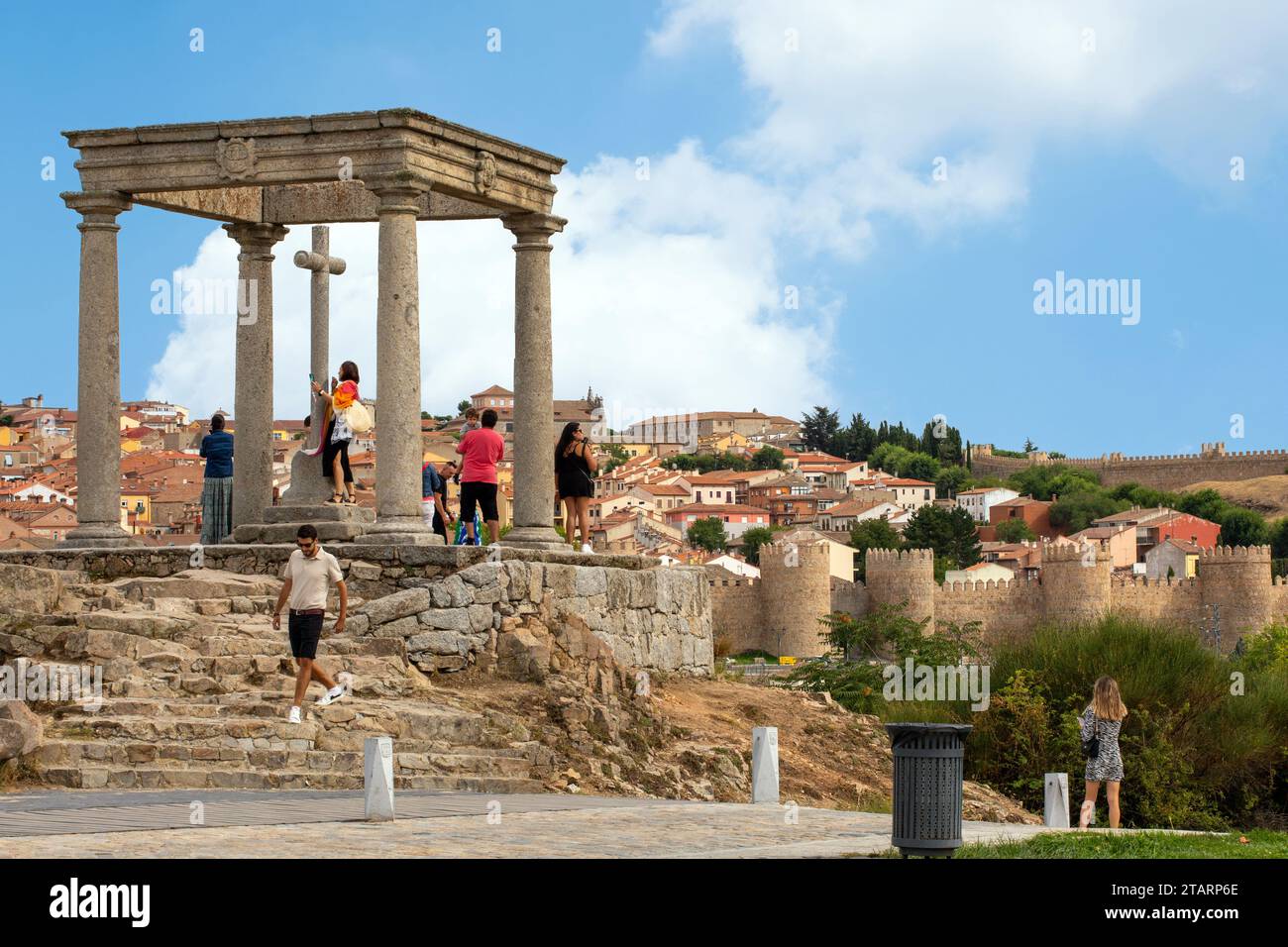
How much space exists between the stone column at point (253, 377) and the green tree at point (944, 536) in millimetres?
113320

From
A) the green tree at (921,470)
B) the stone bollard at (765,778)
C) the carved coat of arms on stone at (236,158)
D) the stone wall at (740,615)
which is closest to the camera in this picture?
the stone bollard at (765,778)

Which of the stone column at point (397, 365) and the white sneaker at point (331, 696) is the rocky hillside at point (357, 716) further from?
the stone column at point (397, 365)

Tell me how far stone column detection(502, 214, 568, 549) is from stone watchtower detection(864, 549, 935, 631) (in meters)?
82.4

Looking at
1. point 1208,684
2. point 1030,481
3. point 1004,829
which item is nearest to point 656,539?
point 1030,481

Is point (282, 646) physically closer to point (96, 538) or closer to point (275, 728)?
point (275, 728)

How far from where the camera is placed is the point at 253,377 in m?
23.7

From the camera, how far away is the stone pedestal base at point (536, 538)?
22.0 metres

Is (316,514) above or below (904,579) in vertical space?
above

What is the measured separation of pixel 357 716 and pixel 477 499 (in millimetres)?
5805

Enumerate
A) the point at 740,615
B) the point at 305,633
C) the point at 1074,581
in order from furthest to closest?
1. the point at 740,615
2. the point at 1074,581
3. the point at 305,633

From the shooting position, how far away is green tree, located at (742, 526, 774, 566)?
148 meters

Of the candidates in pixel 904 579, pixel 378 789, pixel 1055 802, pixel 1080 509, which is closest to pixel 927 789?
pixel 378 789
